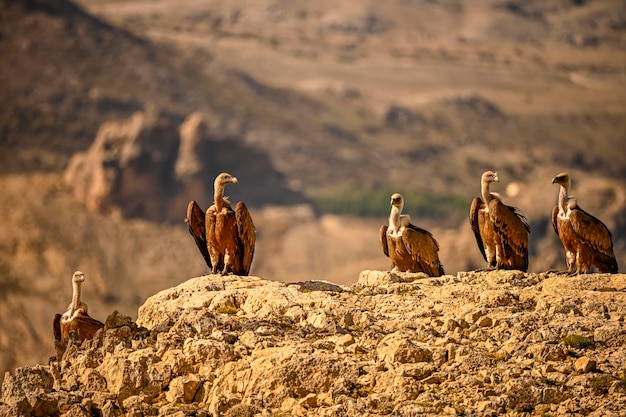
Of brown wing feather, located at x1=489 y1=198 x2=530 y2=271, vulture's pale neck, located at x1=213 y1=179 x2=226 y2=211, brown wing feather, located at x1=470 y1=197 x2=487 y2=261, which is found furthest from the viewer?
brown wing feather, located at x1=470 y1=197 x2=487 y2=261

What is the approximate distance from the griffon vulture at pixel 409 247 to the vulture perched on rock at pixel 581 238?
3.75 metres

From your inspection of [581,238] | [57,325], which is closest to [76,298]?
[57,325]

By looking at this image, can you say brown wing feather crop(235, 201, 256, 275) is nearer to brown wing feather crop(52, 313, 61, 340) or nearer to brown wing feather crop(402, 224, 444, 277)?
brown wing feather crop(402, 224, 444, 277)

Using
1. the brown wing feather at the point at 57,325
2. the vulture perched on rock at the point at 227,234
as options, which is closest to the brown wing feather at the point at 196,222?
the vulture perched on rock at the point at 227,234

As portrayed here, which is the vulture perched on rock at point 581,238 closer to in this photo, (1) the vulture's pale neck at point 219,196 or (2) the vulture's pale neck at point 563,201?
(2) the vulture's pale neck at point 563,201

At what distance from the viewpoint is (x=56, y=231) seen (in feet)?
522

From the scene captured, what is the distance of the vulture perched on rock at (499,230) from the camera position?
35.2 m

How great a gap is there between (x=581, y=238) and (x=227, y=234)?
6.90 metres

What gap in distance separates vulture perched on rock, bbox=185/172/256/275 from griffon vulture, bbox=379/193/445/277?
10.8 ft

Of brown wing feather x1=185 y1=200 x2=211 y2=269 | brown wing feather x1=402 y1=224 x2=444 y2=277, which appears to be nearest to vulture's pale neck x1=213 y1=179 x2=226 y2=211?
brown wing feather x1=185 y1=200 x2=211 y2=269

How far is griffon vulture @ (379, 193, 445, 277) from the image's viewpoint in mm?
37344

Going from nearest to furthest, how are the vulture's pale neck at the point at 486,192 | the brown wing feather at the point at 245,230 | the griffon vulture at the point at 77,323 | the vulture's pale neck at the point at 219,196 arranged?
the griffon vulture at the point at 77,323, the brown wing feather at the point at 245,230, the vulture's pale neck at the point at 486,192, the vulture's pale neck at the point at 219,196

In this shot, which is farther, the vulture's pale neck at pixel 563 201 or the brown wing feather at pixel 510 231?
the brown wing feather at pixel 510 231

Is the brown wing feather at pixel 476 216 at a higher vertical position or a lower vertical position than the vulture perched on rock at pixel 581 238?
higher
